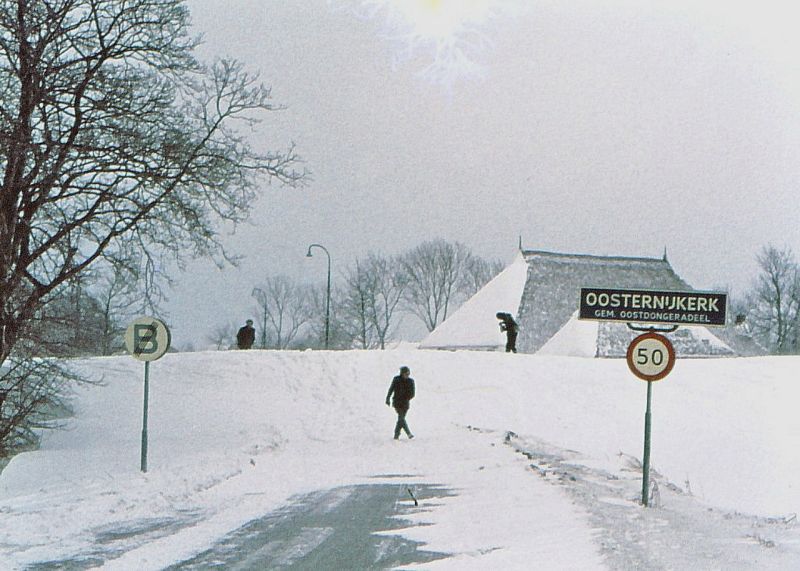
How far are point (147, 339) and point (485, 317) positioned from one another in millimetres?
45266

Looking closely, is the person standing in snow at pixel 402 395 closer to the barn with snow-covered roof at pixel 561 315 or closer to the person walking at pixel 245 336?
the person walking at pixel 245 336

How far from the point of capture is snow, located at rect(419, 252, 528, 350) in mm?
59406

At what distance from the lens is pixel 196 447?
25.1 meters

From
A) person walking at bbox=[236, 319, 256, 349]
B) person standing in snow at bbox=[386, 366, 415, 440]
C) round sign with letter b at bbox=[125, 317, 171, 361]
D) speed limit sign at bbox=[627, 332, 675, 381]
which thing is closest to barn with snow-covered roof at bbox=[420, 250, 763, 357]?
person walking at bbox=[236, 319, 256, 349]

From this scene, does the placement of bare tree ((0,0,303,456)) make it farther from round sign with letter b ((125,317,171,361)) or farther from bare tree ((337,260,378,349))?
bare tree ((337,260,378,349))

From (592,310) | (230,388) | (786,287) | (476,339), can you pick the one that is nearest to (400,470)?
(592,310)

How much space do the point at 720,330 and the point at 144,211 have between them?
1764 inches

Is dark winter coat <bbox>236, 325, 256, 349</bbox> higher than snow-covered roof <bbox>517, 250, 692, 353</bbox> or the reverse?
the reverse

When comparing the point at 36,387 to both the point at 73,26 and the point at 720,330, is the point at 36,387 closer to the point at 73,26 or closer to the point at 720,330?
the point at 73,26

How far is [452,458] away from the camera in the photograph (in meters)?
20.2

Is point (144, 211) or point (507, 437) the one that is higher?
point (144, 211)

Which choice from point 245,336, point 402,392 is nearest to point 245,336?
point 245,336

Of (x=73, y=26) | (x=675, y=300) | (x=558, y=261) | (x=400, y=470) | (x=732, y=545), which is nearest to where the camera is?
(x=732, y=545)

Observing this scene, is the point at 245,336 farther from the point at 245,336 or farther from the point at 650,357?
the point at 650,357
